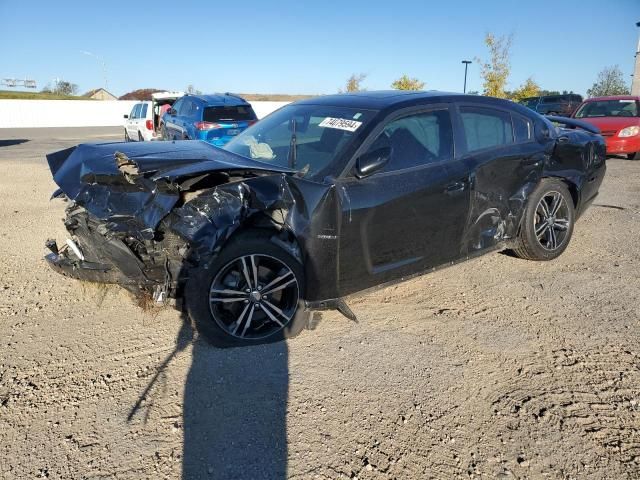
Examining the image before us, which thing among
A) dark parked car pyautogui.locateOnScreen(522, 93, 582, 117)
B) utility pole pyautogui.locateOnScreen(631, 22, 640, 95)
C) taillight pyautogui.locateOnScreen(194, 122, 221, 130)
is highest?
utility pole pyautogui.locateOnScreen(631, 22, 640, 95)

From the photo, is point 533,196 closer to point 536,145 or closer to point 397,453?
point 536,145

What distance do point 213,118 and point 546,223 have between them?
27.2 feet

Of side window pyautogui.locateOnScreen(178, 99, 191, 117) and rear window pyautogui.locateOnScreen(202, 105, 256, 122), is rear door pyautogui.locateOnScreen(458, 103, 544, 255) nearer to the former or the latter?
rear window pyautogui.locateOnScreen(202, 105, 256, 122)

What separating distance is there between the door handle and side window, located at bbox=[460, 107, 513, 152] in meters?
0.35

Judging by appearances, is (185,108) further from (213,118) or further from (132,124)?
(132,124)

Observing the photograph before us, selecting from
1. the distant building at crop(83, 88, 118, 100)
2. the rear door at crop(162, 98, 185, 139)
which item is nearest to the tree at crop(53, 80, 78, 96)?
the distant building at crop(83, 88, 118, 100)

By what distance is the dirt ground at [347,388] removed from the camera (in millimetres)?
2312

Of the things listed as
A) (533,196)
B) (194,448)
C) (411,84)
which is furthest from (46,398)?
(411,84)

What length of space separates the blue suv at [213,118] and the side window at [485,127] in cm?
743

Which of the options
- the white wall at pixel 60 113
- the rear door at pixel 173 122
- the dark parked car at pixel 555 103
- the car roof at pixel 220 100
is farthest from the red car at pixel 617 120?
the white wall at pixel 60 113

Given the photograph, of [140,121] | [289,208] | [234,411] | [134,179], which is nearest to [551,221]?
[289,208]

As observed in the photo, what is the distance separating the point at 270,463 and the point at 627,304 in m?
3.26

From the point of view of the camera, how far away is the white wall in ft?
106

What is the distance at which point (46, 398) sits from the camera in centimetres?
279
